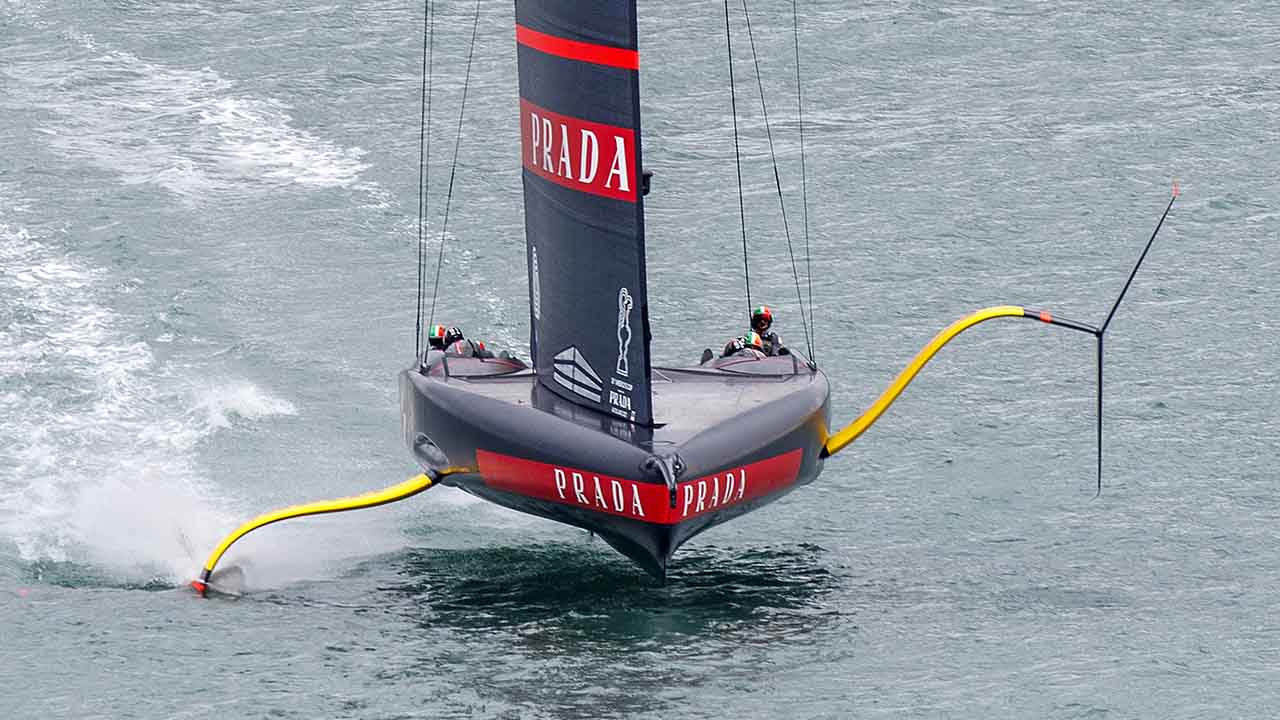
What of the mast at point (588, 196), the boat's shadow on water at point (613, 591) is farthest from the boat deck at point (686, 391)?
the boat's shadow on water at point (613, 591)

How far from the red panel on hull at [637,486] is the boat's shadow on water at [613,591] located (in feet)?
5.59

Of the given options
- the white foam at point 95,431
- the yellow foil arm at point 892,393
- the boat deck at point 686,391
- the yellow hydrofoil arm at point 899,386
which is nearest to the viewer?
the boat deck at point 686,391

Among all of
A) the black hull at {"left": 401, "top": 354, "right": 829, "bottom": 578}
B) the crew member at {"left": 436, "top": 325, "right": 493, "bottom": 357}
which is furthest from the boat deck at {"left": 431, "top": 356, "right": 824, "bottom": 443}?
the crew member at {"left": 436, "top": 325, "right": 493, "bottom": 357}

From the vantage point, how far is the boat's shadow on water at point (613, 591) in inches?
1198

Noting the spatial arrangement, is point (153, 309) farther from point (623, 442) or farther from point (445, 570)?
point (623, 442)

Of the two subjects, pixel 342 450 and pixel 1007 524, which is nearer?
pixel 1007 524

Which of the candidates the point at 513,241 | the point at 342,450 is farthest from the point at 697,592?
the point at 513,241

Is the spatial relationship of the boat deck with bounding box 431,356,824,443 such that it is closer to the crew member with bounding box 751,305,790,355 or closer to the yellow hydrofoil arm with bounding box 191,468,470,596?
the crew member with bounding box 751,305,790,355

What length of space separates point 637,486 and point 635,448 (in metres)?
0.52

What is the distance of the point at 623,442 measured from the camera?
29.2 m

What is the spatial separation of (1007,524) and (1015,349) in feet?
25.9

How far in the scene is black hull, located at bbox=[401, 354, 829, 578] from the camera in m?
29.0

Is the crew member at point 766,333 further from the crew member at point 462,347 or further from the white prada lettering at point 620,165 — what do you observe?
the white prada lettering at point 620,165

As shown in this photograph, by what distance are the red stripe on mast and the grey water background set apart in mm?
6921
